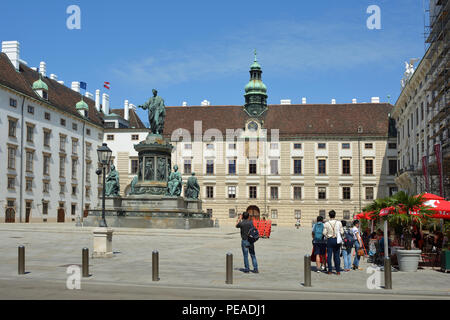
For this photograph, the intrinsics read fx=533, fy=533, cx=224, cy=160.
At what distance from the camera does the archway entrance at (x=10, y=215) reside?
172ft

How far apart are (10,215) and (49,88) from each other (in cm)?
1884

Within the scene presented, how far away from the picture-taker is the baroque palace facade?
68125 mm

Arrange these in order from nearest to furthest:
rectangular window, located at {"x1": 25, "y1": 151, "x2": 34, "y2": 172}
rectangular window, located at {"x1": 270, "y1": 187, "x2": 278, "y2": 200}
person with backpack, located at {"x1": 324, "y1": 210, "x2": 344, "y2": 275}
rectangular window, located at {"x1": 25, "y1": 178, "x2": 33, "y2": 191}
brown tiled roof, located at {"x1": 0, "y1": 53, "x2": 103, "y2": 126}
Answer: person with backpack, located at {"x1": 324, "y1": 210, "x2": 344, "y2": 275} → brown tiled roof, located at {"x1": 0, "y1": 53, "x2": 103, "y2": 126} → rectangular window, located at {"x1": 25, "y1": 178, "x2": 33, "y2": 191} → rectangular window, located at {"x1": 25, "y1": 151, "x2": 34, "y2": 172} → rectangular window, located at {"x1": 270, "y1": 187, "x2": 278, "y2": 200}

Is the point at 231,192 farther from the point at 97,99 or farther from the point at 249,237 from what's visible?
the point at 249,237

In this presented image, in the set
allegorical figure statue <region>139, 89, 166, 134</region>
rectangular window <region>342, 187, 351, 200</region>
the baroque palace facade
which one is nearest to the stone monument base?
allegorical figure statue <region>139, 89, 166, 134</region>

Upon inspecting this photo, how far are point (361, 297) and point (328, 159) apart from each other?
60.8 m

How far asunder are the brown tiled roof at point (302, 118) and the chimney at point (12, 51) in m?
22.6

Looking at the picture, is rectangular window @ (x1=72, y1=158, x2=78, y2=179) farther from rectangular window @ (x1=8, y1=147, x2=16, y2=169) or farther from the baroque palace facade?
rectangular window @ (x1=8, y1=147, x2=16, y2=169)

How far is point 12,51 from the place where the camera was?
197 feet

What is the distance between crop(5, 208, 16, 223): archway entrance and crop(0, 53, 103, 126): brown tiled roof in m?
12.3

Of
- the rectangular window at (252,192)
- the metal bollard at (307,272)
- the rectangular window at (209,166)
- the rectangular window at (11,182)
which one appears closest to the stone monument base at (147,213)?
the rectangular window at (11,182)

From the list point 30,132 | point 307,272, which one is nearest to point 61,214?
point 30,132
